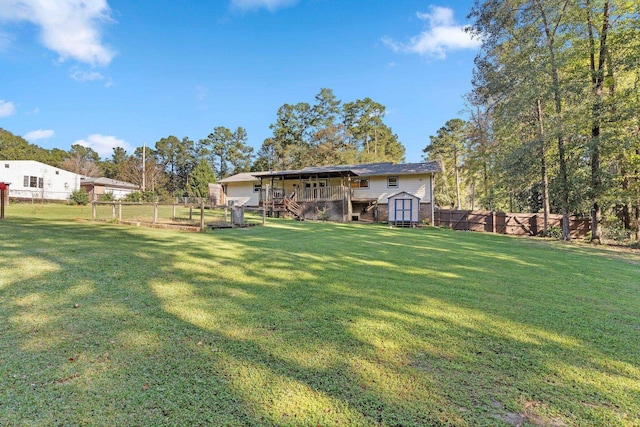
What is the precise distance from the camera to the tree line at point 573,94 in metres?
13.3

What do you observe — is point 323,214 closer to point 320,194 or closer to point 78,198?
point 320,194

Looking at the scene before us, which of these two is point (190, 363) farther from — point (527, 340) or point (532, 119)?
point (532, 119)

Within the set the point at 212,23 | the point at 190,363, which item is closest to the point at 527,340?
the point at 190,363

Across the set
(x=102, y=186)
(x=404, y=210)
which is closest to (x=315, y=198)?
(x=404, y=210)

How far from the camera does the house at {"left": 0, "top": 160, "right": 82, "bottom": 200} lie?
27911 millimetres

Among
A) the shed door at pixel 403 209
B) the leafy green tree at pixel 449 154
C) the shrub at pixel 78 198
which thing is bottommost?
the shed door at pixel 403 209

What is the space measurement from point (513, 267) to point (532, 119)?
14432 millimetres

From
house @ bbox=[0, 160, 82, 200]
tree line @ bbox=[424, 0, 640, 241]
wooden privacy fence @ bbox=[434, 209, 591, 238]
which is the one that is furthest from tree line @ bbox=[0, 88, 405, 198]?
tree line @ bbox=[424, 0, 640, 241]

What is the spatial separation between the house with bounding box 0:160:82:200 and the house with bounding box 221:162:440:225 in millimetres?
21477

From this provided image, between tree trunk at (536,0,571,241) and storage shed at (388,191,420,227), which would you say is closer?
tree trunk at (536,0,571,241)

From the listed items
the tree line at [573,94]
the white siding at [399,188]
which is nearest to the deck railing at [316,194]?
the white siding at [399,188]

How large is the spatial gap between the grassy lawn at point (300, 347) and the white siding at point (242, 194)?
22.4 metres

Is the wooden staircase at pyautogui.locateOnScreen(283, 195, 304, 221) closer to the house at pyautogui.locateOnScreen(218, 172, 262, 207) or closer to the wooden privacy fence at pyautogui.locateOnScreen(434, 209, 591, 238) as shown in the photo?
the house at pyautogui.locateOnScreen(218, 172, 262, 207)

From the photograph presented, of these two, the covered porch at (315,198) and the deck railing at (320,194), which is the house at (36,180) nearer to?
the covered porch at (315,198)
